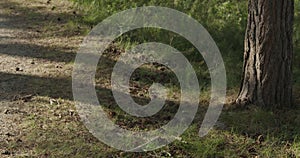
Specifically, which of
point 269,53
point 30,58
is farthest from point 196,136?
point 30,58

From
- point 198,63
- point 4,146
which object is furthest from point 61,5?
point 4,146

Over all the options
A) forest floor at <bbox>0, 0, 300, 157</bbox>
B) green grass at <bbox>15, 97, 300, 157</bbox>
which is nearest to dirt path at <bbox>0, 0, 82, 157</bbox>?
forest floor at <bbox>0, 0, 300, 157</bbox>

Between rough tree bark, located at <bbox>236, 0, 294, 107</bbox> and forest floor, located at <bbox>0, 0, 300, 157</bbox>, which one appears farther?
rough tree bark, located at <bbox>236, 0, 294, 107</bbox>

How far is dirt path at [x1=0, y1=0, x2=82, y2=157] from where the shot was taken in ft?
14.7

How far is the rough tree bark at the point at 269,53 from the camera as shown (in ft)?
14.8

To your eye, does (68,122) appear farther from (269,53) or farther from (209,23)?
(209,23)

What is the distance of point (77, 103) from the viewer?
4.79 metres

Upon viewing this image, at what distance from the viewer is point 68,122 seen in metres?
4.44

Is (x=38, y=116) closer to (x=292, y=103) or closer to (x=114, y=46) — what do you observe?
(x=114, y=46)

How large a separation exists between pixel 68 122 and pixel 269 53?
1.93 meters

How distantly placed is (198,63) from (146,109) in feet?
4.15

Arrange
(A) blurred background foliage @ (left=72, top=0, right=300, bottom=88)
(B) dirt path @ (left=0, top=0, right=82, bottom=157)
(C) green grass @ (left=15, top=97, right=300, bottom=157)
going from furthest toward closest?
(A) blurred background foliage @ (left=72, top=0, right=300, bottom=88)
(B) dirt path @ (left=0, top=0, right=82, bottom=157)
(C) green grass @ (left=15, top=97, right=300, bottom=157)

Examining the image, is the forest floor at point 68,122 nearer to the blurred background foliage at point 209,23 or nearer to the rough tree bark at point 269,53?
the rough tree bark at point 269,53

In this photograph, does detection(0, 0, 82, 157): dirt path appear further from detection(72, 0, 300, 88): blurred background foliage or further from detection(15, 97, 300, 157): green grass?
detection(72, 0, 300, 88): blurred background foliage
